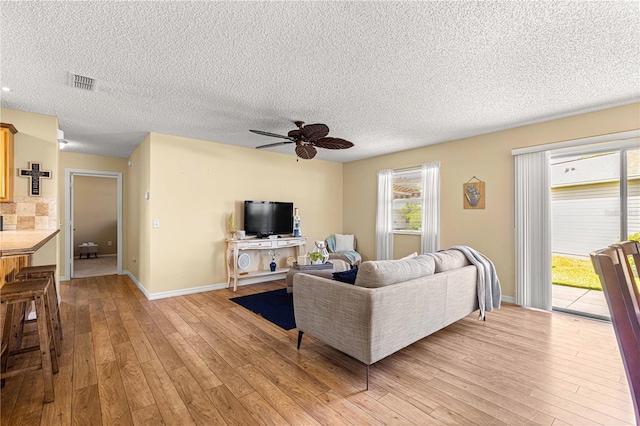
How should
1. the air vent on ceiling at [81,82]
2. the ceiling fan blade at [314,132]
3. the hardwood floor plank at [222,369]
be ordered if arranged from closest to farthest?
the hardwood floor plank at [222,369] < the air vent on ceiling at [81,82] < the ceiling fan blade at [314,132]

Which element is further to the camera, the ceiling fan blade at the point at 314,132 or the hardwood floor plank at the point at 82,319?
the ceiling fan blade at the point at 314,132

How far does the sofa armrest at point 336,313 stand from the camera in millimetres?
2145

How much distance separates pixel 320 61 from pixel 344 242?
448cm

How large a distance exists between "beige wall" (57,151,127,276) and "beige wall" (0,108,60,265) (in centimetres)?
199

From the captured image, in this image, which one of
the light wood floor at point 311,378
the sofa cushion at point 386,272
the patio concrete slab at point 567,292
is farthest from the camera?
the patio concrete slab at point 567,292

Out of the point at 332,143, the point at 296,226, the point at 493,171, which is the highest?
the point at 332,143

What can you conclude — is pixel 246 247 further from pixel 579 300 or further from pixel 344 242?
pixel 579 300

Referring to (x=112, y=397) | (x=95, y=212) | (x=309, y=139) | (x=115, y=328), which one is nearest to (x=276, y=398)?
(x=112, y=397)

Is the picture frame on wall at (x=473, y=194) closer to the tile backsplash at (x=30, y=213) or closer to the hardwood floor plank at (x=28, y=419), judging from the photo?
the hardwood floor plank at (x=28, y=419)

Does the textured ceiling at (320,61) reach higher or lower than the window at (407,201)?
higher

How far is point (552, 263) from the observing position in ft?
12.8

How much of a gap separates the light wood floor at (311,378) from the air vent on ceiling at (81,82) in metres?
2.53

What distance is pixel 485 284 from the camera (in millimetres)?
3350

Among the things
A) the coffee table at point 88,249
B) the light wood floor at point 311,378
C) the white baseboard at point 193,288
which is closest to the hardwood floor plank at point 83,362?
the light wood floor at point 311,378
